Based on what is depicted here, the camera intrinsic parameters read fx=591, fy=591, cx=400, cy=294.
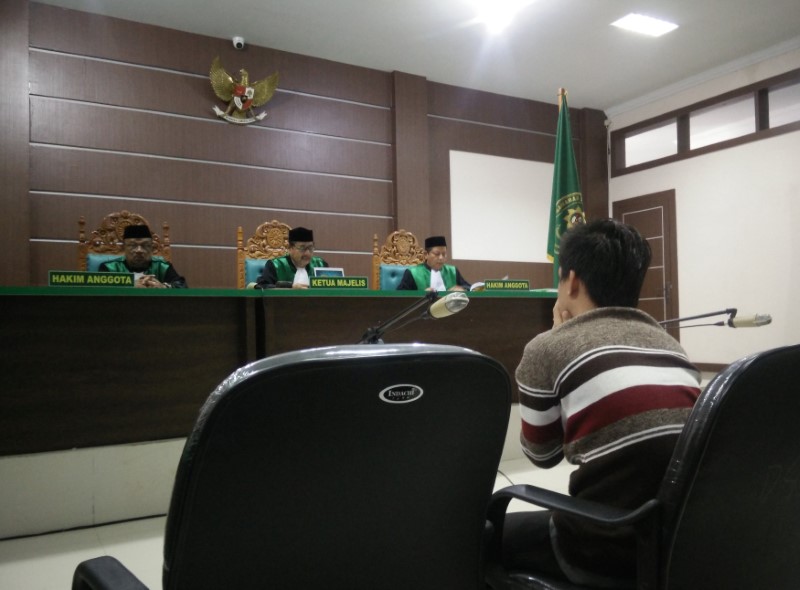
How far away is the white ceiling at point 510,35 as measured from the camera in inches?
176

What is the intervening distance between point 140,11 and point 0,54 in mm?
1008

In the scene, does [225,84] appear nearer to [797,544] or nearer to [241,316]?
[241,316]

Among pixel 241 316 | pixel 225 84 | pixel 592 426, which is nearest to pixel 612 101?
pixel 225 84

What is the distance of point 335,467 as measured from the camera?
565mm

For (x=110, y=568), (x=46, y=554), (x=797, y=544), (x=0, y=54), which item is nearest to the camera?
(x=110, y=568)

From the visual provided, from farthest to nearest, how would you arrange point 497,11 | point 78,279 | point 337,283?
point 497,11, point 337,283, point 78,279

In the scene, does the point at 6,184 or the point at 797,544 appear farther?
the point at 6,184

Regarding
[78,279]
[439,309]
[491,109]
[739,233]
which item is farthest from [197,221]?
[739,233]

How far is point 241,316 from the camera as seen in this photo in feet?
7.95

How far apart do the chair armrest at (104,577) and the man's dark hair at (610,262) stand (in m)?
0.81

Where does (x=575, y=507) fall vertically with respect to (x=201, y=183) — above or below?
below

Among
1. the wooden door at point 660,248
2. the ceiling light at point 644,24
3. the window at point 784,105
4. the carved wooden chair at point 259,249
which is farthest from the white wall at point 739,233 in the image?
the carved wooden chair at point 259,249

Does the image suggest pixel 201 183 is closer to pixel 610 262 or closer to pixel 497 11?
pixel 497 11

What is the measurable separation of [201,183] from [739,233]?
16.2 feet
